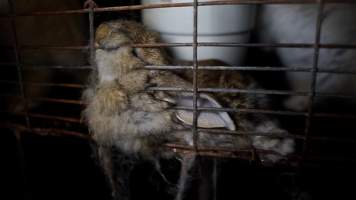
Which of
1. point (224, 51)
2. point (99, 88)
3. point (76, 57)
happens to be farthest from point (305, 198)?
point (76, 57)

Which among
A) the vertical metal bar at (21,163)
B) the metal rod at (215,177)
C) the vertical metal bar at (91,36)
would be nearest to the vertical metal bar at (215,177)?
the metal rod at (215,177)

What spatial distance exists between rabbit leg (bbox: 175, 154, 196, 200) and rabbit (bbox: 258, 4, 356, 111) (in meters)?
0.30

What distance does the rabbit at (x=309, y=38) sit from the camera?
67 cm

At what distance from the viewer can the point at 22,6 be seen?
69 centimetres

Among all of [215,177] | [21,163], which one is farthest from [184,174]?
[21,163]

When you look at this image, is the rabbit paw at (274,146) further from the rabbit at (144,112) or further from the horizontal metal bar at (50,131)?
the horizontal metal bar at (50,131)

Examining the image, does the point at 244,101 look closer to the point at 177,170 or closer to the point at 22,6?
the point at 177,170

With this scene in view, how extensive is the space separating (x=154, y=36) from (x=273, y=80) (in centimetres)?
33

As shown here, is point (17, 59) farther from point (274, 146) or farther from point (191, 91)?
point (274, 146)

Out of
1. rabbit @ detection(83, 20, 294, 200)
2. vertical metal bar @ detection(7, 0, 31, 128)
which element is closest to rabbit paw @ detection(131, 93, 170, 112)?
rabbit @ detection(83, 20, 294, 200)

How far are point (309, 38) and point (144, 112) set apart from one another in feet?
1.39

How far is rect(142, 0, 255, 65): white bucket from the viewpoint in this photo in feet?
2.02

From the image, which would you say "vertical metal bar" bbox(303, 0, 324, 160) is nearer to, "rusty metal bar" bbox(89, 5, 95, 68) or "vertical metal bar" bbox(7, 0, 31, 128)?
"rusty metal bar" bbox(89, 5, 95, 68)

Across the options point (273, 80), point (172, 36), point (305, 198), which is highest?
point (172, 36)
